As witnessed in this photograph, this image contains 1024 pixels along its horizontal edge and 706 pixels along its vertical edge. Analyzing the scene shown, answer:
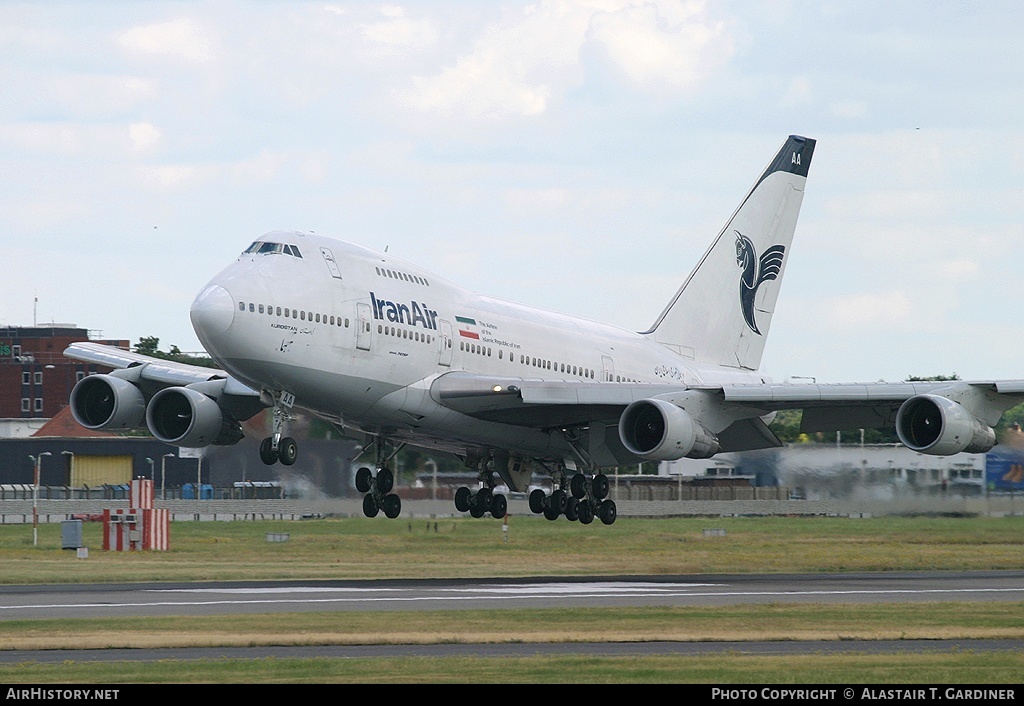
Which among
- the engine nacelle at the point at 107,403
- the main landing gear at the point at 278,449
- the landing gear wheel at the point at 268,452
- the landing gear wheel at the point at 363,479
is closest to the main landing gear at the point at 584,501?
the landing gear wheel at the point at 363,479

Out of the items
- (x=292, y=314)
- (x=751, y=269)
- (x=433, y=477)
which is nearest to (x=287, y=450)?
(x=292, y=314)

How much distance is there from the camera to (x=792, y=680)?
20844 mm

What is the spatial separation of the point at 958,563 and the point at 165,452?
56153 mm

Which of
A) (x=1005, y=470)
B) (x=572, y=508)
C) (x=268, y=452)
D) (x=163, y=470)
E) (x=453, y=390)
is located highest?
(x=453, y=390)

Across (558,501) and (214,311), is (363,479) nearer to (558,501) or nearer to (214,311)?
(558,501)

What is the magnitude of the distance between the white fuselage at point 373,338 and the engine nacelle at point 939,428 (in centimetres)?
983

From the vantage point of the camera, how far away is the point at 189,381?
42.9 metres

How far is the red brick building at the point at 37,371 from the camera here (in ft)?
474

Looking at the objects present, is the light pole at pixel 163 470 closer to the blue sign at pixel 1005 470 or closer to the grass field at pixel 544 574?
the grass field at pixel 544 574

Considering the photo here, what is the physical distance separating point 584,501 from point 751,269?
1392 centimetres

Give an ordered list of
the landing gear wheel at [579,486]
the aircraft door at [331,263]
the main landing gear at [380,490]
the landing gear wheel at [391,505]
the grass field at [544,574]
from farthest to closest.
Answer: the landing gear wheel at [579,486], the landing gear wheel at [391,505], the main landing gear at [380,490], the aircraft door at [331,263], the grass field at [544,574]

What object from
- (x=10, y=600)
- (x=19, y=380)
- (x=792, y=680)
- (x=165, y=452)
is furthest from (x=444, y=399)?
(x=19, y=380)

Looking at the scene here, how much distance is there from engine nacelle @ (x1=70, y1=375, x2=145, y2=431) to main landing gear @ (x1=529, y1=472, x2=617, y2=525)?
487 inches
